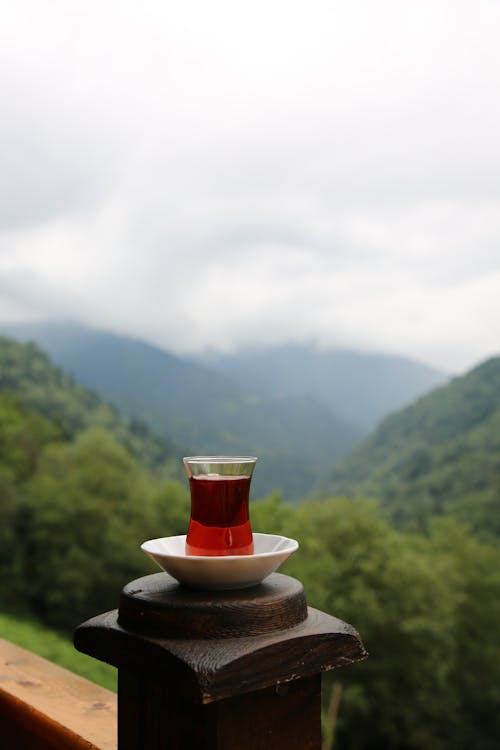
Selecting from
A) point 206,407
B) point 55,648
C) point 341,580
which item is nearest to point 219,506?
point 55,648

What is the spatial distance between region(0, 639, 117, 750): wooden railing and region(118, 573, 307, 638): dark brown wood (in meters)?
0.25

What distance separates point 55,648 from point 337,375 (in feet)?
277

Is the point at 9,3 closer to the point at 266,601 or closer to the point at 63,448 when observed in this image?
the point at 266,601

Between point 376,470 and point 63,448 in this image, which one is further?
point 376,470

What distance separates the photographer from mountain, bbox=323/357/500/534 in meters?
30.5

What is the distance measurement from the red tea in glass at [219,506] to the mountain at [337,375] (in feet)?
268

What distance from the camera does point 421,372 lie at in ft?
328

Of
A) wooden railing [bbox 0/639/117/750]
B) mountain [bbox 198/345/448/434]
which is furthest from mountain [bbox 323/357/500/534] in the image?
mountain [bbox 198/345/448/434]

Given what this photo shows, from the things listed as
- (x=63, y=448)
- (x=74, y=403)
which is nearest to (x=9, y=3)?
(x=63, y=448)

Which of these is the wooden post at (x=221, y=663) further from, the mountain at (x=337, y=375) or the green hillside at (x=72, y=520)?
the mountain at (x=337, y=375)

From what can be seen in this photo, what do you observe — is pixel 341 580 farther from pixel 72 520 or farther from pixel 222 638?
pixel 222 638

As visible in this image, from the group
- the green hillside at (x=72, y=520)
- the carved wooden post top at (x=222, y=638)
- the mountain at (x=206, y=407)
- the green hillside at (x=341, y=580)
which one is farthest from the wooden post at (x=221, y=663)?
the mountain at (x=206, y=407)

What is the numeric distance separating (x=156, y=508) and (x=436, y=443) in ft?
71.4

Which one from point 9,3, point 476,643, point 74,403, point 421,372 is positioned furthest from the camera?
point 421,372
